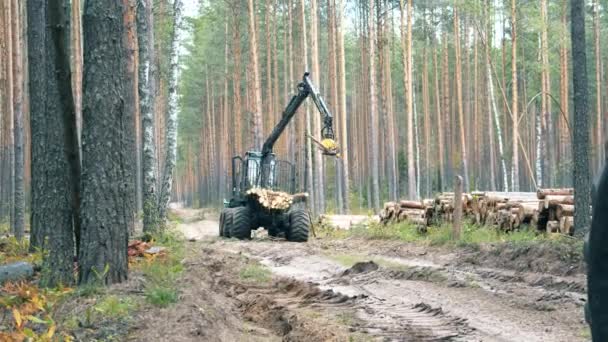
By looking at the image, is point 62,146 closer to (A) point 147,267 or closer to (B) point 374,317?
(A) point 147,267

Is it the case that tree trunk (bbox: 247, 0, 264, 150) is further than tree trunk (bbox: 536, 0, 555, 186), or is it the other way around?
tree trunk (bbox: 536, 0, 555, 186)

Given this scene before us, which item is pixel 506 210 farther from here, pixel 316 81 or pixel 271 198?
pixel 316 81

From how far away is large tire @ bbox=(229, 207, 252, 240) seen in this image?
73.9 ft

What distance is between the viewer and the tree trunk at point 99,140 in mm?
8500

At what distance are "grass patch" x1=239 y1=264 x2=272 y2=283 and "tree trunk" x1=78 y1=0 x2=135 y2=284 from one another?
4969 millimetres

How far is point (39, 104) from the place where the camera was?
13758 mm

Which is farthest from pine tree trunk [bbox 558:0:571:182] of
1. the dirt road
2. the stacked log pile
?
the dirt road

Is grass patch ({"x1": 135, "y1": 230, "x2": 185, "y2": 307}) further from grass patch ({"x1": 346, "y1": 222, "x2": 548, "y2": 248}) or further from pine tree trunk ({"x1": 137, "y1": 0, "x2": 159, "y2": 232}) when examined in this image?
grass patch ({"x1": 346, "y1": 222, "x2": 548, "y2": 248})

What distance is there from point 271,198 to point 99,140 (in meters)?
13.9

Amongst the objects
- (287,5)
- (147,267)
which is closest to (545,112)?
(287,5)

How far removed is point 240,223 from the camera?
22531 millimetres

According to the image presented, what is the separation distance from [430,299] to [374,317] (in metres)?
1.51

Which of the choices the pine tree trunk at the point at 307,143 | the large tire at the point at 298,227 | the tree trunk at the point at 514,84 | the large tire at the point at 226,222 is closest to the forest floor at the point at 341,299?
the large tire at the point at 298,227

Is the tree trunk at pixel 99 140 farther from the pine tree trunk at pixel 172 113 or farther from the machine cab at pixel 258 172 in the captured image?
the machine cab at pixel 258 172
